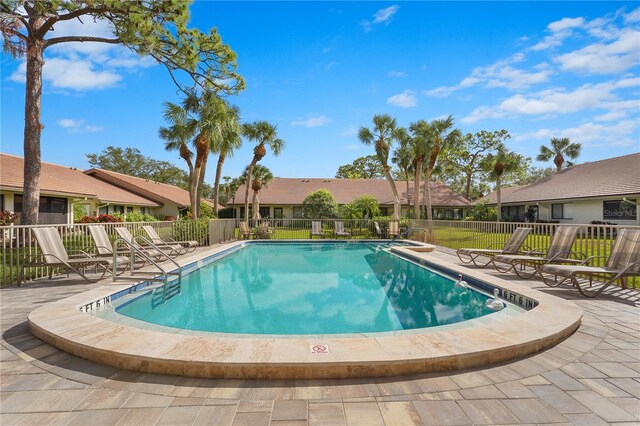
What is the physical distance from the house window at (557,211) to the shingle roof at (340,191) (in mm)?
8638

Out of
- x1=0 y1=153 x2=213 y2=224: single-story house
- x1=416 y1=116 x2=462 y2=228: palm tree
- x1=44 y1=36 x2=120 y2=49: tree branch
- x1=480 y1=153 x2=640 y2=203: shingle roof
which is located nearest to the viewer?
x1=44 y1=36 x2=120 y2=49: tree branch

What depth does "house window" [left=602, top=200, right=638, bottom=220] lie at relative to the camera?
69.5ft

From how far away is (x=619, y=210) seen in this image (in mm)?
22047

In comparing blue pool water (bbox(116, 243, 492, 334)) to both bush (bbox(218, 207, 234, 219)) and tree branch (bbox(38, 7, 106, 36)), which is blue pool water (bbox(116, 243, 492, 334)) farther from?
bush (bbox(218, 207, 234, 219))

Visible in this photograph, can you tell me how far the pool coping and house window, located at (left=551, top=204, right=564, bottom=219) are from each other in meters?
28.1

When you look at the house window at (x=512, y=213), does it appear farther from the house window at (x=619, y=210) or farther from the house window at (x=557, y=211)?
the house window at (x=619, y=210)

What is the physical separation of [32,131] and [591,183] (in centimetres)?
3242

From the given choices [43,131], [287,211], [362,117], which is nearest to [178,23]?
[43,131]

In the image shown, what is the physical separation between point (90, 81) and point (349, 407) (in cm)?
1872

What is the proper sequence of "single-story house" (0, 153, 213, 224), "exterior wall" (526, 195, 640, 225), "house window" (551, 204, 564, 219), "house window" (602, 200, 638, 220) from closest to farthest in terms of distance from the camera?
"single-story house" (0, 153, 213, 224) < "house window" (602, 200, 638, 220) < "exterior wall" (526, 195, 640, 225) < "house window" (551, 204, 564, 219)

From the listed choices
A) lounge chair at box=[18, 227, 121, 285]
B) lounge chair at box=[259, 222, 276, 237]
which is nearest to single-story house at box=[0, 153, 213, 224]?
lounge chair at box=[259, 222, 276, 237]

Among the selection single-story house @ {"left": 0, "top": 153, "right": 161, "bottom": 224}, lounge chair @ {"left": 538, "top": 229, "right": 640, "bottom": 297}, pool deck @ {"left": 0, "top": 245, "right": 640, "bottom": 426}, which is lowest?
pool deck @ {"left": 0, "top": 245, "right": 640, "bottom": 426}

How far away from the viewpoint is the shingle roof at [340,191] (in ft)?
111

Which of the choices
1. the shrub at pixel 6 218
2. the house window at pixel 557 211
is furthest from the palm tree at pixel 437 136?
the shrub at pixel 6 218
